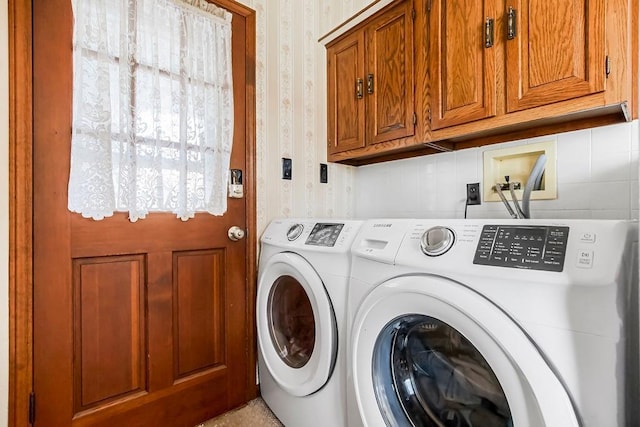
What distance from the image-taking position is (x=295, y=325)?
4.47 ft

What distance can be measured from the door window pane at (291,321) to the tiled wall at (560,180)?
0.80m

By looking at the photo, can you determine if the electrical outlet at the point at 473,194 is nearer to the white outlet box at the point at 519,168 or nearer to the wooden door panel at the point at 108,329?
the white outlet box at the point at 519,168

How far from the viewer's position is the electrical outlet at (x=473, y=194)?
148cm

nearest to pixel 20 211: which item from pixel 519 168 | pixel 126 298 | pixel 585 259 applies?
pixel 126 298

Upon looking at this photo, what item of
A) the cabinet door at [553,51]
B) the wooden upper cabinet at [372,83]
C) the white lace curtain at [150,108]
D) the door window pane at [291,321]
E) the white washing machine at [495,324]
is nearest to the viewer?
the white washing machine at [495,324]

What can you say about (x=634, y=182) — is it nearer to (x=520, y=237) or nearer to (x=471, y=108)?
(x=471, y=108)

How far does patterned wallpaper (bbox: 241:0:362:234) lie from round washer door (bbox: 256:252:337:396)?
13.0 inches

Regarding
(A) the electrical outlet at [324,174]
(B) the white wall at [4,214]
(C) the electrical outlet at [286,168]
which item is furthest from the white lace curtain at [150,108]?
(A) the electrical outlet at [324,174]

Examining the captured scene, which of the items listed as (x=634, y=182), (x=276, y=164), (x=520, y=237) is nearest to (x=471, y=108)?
(x=634, y=182)

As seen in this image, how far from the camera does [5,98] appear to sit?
0.98 metres

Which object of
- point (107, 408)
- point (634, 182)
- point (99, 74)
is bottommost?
point (107, 408)

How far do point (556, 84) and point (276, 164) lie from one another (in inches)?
46.9

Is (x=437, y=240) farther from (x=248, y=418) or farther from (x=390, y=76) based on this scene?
(x=248, y=418)

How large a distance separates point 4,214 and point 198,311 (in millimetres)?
739
